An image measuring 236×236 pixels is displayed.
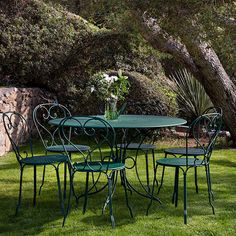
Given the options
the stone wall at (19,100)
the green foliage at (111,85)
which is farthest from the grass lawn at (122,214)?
the stone wall at (19,100)

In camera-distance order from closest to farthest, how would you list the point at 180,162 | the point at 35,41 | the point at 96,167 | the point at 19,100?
the point at 96,167 → the point at 180,162 → the point at 19,100 → the point at 35,41

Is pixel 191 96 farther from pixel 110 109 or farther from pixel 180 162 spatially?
pixel 180 162

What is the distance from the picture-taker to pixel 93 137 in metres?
8.73

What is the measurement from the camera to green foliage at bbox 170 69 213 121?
9.59 meters

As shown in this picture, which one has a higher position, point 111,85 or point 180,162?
point 111,85

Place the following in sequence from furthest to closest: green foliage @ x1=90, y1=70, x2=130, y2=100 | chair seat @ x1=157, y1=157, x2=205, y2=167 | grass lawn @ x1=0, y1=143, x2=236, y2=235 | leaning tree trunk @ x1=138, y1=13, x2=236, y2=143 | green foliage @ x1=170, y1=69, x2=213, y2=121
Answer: green foliage @ x1=170, y1=69, x2=213, y2=121, leaning tree trunk @ x1=138, y1=13, x2=236, y2=143, green foliage @ x1=90, y1=70, x2=130, y2=100, chair seat @ x1=157, y1=157, x2=205, y2=167, grass lawn @ x1=0, y1=143, x2=236, y2=235

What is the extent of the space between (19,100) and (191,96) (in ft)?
10.5

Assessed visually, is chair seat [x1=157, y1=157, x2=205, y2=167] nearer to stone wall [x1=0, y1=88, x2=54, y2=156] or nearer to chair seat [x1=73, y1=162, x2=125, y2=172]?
chair seat [x1=73, y1=162, x2=125, y2=172]

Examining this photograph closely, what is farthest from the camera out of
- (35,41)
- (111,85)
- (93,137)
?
(35,41)

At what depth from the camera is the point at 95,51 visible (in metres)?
9.76

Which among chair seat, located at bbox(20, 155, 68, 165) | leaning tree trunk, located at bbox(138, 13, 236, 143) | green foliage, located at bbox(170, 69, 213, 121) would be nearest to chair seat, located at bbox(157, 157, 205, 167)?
chair seat, located at bbox(20, 155, 68, 165)

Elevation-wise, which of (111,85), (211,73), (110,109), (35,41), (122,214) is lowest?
(122,214)

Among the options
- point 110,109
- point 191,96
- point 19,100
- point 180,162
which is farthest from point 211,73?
point 180,162

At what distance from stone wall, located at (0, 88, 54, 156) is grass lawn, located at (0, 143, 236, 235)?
188 cm
